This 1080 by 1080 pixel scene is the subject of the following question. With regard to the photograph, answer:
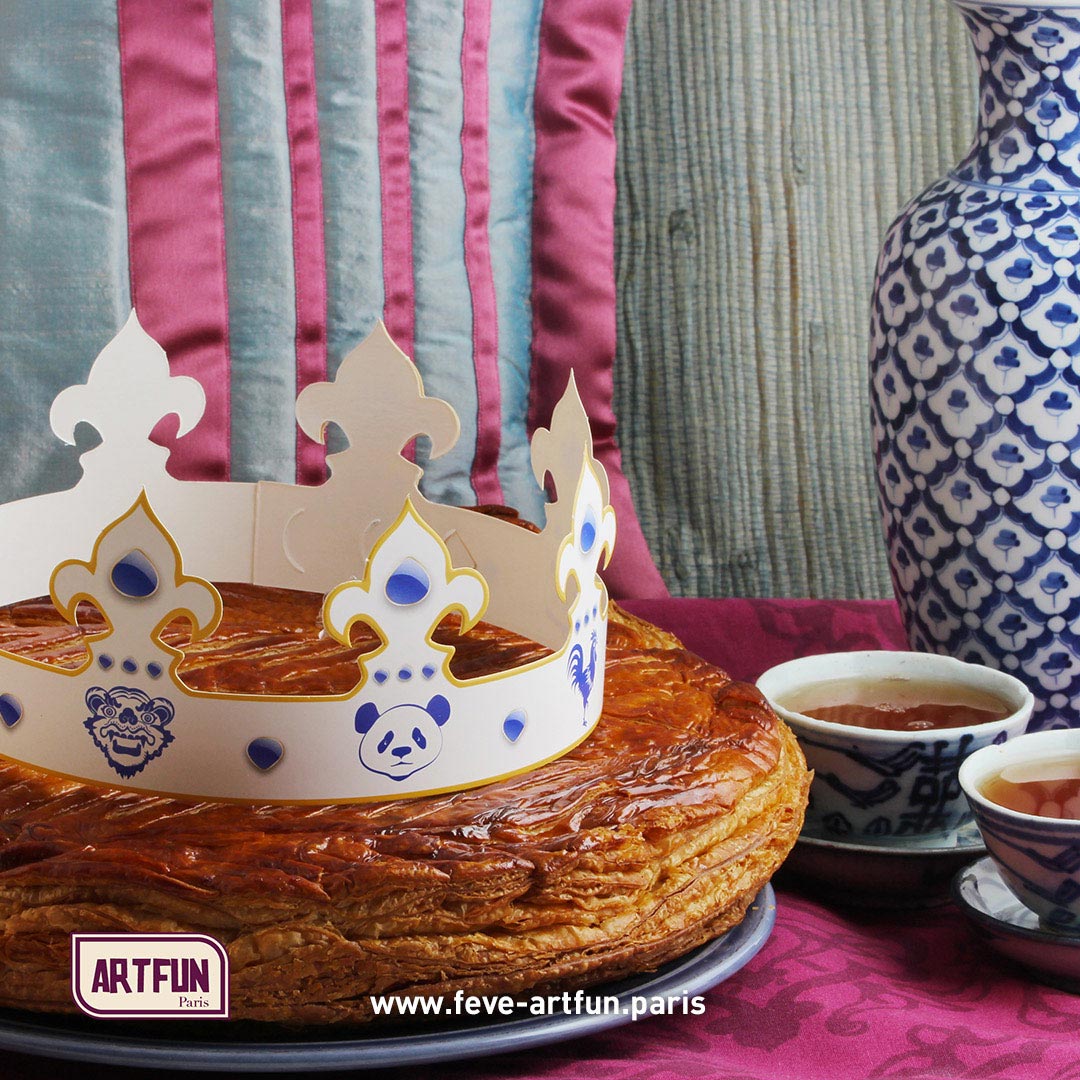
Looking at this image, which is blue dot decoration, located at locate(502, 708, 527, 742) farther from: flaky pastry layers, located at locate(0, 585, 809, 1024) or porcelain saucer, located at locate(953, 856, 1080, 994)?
porcelain saucer, located at locate(953, 856, 1080, 994)

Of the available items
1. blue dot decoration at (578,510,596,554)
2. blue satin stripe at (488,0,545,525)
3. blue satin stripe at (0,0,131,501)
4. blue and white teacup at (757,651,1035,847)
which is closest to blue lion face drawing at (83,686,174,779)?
blue dot decoration at (578,510,596,554)

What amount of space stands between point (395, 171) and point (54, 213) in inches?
10.9

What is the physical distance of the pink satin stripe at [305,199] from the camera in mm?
1146

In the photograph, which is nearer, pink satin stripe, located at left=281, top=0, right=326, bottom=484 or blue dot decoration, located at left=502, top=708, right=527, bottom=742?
blue dot decoration, located at left=502, top=708, right=527, bottom=742

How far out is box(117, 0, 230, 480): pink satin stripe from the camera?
1.09m

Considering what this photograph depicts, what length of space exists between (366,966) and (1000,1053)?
0.28 meters

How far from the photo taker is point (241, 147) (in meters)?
1.14

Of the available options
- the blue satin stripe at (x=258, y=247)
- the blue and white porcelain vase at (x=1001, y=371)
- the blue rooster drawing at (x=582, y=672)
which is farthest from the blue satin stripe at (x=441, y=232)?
the blue rooster drawing at (x=582, y=672)

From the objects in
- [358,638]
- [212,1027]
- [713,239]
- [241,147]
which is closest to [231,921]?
[212,1027]

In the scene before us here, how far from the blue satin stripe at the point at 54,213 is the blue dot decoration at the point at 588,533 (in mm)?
560

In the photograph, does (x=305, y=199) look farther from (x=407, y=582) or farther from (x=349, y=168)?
(x=407, y=582)

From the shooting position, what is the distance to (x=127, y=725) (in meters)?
0.61

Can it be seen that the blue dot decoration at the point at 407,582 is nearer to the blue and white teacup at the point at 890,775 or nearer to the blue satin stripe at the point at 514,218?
the blue and white teacup at the point at 890,775

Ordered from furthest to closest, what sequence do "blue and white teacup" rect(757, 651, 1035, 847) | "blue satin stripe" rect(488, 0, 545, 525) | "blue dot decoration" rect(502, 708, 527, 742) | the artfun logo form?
1. "blue satin stripe" rect(488, 0, 545, 525)
2. "blue and white teacup" rect(757, 651, 1035, 847)
3. "blue dot decoration" rect(502, 708, 527, 742)
4. the artfun logo
